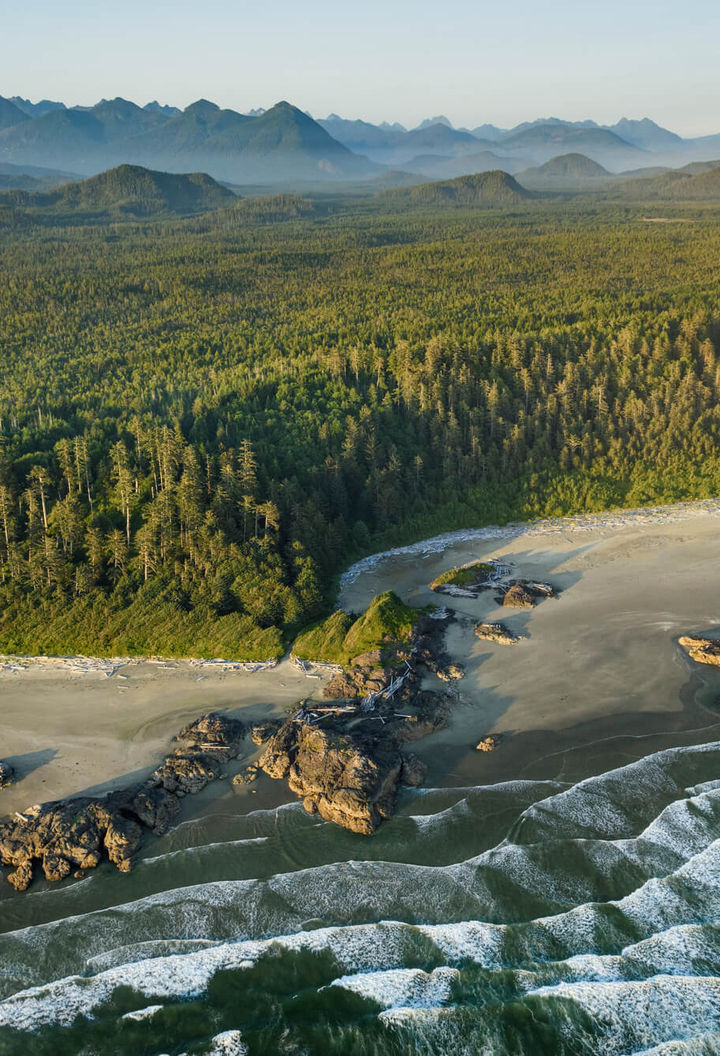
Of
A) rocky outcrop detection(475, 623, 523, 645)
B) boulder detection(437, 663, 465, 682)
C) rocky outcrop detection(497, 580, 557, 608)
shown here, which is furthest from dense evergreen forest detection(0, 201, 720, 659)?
rocky outcrop detection(497, 580, 557, 608)

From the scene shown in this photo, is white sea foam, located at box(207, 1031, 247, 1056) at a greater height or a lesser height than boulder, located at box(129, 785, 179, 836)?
lesser

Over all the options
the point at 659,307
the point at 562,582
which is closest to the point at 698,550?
the point at 562,582

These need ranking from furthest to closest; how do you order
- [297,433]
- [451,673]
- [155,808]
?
[297,433]
[451,673]
[155,808]

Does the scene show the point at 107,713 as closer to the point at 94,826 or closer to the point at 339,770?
the point at 94,826

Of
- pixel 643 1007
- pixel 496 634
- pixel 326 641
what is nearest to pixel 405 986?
pixel 643 1007

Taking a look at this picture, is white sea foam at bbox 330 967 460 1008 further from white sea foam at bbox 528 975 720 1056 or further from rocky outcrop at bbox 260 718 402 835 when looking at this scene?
rocky outcrop at bbox 260 718 402 835

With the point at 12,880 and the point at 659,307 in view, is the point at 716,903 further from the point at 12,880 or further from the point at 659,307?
the point at 659,307
